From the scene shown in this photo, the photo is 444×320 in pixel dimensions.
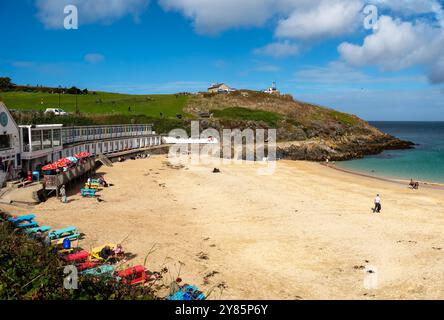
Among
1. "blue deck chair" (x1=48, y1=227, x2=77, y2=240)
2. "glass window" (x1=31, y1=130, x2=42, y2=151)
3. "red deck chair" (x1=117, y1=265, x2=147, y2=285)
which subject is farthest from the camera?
"glass window" (x1=31, y1=130, x2=42, y2=151)

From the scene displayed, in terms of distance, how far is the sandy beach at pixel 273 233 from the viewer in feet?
44.8

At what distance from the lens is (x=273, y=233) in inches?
773

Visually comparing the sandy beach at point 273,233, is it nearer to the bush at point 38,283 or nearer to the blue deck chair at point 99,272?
the blue deck chair at point 99,272

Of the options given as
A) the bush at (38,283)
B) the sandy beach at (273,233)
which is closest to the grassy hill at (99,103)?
the sandy beach at (273,233)

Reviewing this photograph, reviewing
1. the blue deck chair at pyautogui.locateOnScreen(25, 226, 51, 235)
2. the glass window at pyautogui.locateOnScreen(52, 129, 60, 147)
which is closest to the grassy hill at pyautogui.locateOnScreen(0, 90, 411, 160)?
the glass window at pyautogui.locateOnScreen(52, 129, 60, 147)

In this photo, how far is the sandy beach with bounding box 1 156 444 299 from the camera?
1366 cm

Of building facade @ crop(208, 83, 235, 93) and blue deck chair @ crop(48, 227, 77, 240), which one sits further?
building facade @ crop(208, 83, 235, 93)

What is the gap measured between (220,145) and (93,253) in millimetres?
51553

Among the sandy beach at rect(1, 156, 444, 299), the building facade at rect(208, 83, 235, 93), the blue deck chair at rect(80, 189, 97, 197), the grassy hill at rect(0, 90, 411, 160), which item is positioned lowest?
the sandy beach at rect(1, 156, 444, 299)

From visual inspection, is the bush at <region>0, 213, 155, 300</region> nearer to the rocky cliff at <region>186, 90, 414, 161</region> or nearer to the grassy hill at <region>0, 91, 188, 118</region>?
the rocky cliff at <region>186, 90, 414, 161</region>

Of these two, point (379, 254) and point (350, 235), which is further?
point (350, 235)

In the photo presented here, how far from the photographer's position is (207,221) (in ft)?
71.4
